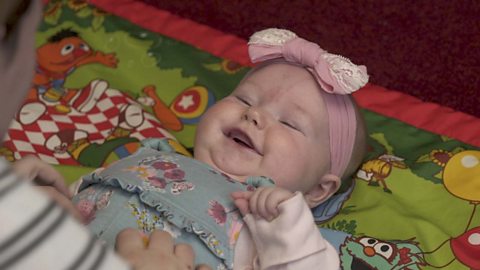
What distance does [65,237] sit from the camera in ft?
1.44

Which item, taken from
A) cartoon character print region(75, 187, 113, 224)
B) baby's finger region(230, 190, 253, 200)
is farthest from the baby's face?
cartoon character print region(75, 187, 113, 224)

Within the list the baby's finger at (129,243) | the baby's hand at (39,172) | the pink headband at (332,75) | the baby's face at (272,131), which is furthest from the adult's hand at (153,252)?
the pink headband at (332,75)

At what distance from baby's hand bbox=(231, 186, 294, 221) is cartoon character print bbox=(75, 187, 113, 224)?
0.61ft

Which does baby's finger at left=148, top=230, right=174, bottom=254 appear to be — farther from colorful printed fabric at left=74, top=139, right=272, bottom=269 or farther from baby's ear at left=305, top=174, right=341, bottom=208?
baby's ear at left=305, top=174, right=341, bottom=208

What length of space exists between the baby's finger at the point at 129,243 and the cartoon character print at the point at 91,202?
0.30 m

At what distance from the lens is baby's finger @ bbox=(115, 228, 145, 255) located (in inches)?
28.0

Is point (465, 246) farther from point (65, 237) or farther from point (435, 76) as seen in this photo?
point (65, 237)

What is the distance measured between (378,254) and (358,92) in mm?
491

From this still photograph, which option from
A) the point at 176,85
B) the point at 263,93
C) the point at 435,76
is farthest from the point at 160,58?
the point at 435,76

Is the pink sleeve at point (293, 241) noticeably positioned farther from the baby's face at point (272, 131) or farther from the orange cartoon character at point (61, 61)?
the orange cartoon character at point (61, 61)

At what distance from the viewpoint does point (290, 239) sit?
95 cm

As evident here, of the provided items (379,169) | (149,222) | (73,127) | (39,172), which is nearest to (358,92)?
(379,169)

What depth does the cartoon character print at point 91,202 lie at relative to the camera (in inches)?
41.7

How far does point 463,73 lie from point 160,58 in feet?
2.22
